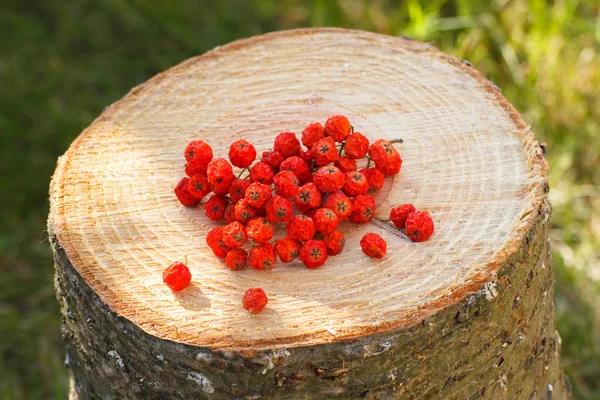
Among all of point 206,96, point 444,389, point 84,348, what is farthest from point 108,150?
point 444,389

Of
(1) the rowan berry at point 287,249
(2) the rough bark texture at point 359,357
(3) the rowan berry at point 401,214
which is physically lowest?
(2) the rough bark texture at point 359,357

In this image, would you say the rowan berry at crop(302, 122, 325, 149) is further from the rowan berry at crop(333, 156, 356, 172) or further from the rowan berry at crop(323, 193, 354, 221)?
the rowan berry at crop(323, 193, 354, 221)

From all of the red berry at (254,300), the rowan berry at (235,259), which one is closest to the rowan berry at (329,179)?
the rowan berry at (235,259)

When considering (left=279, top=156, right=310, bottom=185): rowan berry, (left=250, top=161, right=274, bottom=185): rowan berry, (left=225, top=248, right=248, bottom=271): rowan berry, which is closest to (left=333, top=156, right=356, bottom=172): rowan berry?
(left=279, top=156, right=310, bottom=185): rowan berry

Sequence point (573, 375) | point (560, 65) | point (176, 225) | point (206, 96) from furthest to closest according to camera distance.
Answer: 1. point (560, 65)
2. point (573, 375)
3. point (206, 96)
4. point (176, 225)

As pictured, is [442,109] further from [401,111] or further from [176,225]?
[176,225]

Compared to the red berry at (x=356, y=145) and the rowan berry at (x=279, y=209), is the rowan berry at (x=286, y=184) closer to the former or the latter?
the rowan berry at (x=279, y=209)
